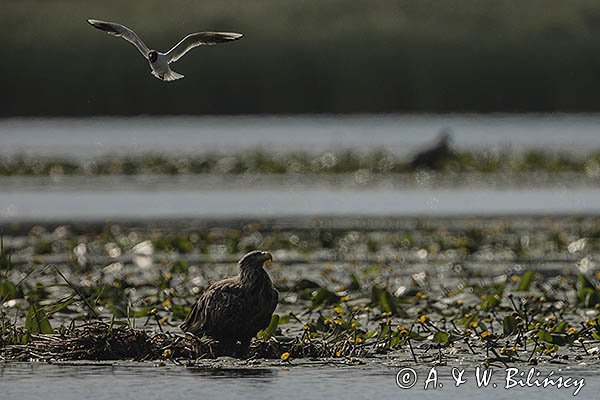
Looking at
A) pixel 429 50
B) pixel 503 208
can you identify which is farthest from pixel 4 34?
pixel 503 208

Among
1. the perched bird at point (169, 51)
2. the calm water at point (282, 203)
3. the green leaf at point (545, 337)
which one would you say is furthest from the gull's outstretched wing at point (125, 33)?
the calm water at point (282, 203)

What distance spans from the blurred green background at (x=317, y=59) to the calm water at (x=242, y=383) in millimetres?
59256

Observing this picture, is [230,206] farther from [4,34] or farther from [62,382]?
[4,34]

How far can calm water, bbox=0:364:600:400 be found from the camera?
10.6 m

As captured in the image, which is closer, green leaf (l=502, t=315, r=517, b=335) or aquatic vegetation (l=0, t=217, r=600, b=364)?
aquatic vegetation (l=0, t=217, r=600, b=364)

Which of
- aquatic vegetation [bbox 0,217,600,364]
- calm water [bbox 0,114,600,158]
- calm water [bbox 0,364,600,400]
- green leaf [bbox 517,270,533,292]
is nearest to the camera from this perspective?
calm water [bbox 0,364,600,400]

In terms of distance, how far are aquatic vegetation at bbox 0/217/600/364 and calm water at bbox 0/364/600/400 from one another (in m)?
0.38

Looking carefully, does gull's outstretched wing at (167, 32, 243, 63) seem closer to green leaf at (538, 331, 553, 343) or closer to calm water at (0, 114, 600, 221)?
green leaf at (538, 331, 553, 343)

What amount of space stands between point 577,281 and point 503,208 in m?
9.36

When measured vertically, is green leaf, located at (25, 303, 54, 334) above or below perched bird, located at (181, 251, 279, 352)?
below

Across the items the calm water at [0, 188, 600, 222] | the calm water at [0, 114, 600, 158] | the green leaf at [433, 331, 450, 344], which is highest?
the green leaf at [433, 331, 450, 344]

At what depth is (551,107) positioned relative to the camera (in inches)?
2808

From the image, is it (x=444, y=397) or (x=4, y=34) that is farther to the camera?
(x=4, y=34)

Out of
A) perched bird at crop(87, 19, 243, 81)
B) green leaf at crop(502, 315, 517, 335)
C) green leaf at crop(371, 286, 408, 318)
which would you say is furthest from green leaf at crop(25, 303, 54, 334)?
green leaf at crop(502, 315, 517, 335)
